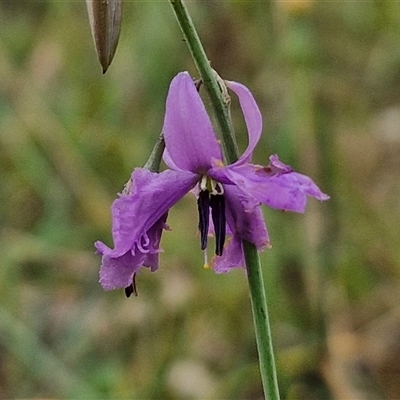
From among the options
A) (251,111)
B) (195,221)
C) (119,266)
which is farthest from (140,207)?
(195,221)

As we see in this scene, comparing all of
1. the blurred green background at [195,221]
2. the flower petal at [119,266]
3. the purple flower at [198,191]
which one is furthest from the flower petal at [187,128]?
the blurred green background at [195,221]

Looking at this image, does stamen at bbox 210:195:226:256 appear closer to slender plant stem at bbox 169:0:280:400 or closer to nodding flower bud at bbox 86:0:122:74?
slender plant stem at bbox 169:0:280:400

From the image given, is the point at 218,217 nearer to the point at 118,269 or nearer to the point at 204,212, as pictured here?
the point at 204,212

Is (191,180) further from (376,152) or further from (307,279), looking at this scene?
(376,152)

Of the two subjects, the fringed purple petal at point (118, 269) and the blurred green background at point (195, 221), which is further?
the blurred green background at point (195, 221)

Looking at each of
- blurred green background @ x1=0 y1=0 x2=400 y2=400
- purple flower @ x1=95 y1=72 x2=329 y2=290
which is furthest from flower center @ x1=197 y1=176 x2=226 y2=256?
blurred green background @ x1=0 y1=0 x2=400 y2=400

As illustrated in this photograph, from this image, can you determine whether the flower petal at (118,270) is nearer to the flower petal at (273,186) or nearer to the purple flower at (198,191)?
the purple flower at (198,191)

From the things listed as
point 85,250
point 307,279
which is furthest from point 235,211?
point 85,250

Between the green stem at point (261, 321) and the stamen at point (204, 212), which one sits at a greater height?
the stamen at point (204, 212)
